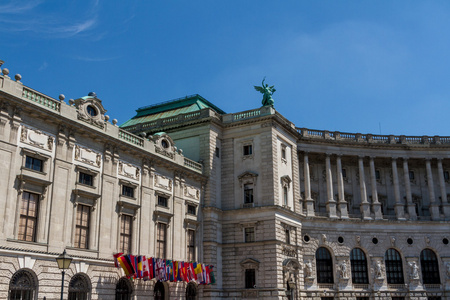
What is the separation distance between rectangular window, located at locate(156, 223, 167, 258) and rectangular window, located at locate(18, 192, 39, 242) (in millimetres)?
14289

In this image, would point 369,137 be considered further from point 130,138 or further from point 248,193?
point 130,138

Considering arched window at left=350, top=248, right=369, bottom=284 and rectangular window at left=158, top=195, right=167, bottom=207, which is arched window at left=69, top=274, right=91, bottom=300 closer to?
rectangular window at left=158, top=195, right=167, bottom=207

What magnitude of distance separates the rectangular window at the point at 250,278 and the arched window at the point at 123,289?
14.8 metres

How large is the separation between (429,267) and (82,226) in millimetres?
45853

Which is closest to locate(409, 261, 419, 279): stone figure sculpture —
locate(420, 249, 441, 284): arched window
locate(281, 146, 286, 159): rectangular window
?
locate(420, 249, 441, 284): arched window

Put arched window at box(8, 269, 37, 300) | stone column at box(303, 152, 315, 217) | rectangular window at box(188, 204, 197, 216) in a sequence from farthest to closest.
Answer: stone column at box(303, 152, 315, 217)
rectangular window at box(188, 204, 197, 216)
arched window at box(8, 269, 37, 300)

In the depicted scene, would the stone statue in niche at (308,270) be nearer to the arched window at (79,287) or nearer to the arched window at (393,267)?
the arched window at (393,267)

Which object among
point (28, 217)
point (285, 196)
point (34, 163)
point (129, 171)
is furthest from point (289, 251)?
point (34, 163)

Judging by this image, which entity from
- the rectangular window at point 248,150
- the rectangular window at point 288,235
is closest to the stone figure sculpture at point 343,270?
the rectangular window at point 288,235

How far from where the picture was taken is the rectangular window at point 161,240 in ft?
157

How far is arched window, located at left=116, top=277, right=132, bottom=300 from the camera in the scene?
42.4 metres

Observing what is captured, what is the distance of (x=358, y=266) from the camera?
6325 cm

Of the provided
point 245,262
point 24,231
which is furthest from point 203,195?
point 24,231

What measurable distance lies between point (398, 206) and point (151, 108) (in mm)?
34989
